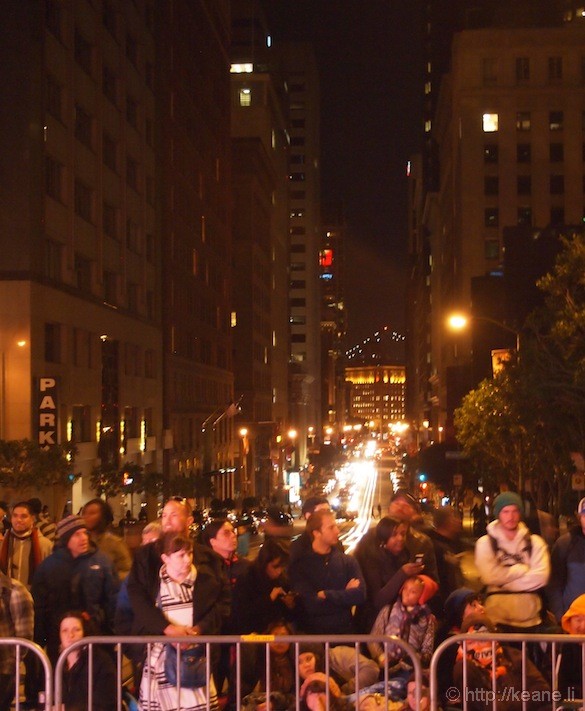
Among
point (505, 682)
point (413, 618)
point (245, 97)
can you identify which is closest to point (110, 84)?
point (413, 618)

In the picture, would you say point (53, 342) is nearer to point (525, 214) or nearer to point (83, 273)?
point (83, 273)

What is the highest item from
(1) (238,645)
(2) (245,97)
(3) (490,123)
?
(2) (245,97)

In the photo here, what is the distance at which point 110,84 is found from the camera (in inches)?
1956

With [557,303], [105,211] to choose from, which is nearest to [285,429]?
[105,211]

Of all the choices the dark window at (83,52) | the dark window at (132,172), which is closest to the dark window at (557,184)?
the dark window at (132,172)

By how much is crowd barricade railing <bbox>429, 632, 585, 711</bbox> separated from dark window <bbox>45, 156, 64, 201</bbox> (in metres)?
35.1

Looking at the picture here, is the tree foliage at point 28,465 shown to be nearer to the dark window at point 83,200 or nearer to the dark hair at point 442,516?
the dark window at point 83,200

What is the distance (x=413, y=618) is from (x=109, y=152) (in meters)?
43.9

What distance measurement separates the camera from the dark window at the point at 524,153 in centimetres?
9725

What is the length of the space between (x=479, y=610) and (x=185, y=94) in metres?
65.7

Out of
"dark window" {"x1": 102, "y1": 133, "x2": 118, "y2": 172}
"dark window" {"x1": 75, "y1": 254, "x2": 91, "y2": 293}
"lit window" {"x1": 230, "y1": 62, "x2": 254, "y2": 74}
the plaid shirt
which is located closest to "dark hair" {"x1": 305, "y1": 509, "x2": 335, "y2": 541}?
the plaid shirt

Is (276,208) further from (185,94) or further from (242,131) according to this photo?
(185,94)

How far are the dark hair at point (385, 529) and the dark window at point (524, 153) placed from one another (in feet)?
303

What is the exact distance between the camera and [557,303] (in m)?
25.8
